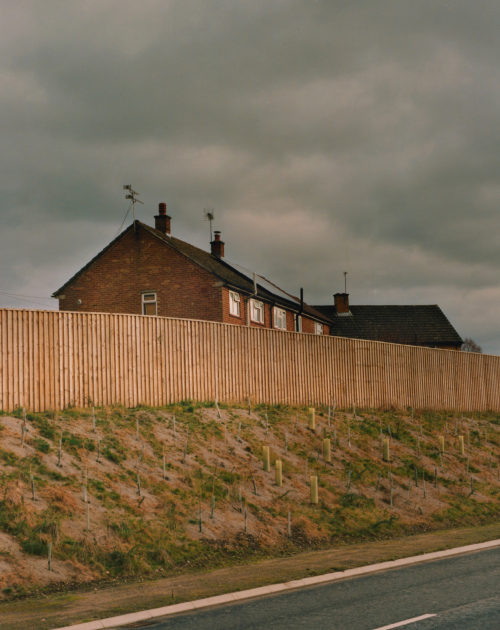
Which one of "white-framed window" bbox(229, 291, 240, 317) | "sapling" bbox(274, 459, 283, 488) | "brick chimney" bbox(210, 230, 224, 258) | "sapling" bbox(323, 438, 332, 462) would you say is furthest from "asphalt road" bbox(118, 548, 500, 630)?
"brick chimney" bbox(210, 230, 224, 258)

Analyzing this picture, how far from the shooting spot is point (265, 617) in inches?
320

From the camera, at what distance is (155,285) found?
38.8 m

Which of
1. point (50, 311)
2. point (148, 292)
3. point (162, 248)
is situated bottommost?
point (50, 311)

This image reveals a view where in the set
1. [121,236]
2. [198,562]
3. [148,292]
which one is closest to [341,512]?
[198,562]

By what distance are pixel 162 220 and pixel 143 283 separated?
6.06m

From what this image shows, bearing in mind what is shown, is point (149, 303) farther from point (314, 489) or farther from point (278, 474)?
point (314, 489)

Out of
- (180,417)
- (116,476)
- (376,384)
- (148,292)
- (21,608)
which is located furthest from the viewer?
(148,292)

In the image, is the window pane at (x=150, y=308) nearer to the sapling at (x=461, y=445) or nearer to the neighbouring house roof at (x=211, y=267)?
the neighbouring house roof at (x=211, y=267)

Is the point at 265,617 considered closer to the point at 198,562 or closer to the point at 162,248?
the point at 198,562

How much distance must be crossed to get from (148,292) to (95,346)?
19.6 meters

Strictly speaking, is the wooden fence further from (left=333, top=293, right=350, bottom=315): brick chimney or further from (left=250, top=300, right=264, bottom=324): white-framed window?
(left=333, top=293, right=350, bottom=315): brick chimney

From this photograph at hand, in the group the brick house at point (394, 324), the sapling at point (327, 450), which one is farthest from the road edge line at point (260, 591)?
the brick house at point (394, 324)

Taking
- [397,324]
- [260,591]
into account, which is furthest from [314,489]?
[397,324]

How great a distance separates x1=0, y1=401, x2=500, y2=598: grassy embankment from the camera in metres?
12.0
